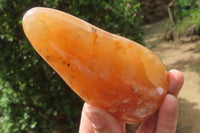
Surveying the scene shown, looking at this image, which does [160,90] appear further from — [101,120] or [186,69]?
[186,69]

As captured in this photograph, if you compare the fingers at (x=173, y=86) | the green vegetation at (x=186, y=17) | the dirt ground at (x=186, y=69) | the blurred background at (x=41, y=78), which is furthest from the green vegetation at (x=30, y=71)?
the green vegetation at (x=186, y=17)

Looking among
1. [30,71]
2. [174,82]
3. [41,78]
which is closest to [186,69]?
[41,78]

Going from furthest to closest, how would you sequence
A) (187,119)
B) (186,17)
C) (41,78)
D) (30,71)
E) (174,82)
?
1. (186,17)
2. (187,119)
3. (41,78)
4. (30,71)
5. (174,82)

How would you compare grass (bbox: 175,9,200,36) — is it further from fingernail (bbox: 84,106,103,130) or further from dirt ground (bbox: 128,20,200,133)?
fingernail (bbox: 84,106,103,130)

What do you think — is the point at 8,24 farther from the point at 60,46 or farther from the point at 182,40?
the point at 182,40

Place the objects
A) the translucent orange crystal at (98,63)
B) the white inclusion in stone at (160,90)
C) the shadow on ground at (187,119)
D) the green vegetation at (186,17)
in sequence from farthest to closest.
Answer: the green vegetation at (186,17)
the shadow on ground at (187,119)
the white inclusion in stone at (160,90)
the translucent orange crystal at (98,63)

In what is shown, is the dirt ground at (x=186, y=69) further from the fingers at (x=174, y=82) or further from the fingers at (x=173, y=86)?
the fingers at (x=174, y=82)
